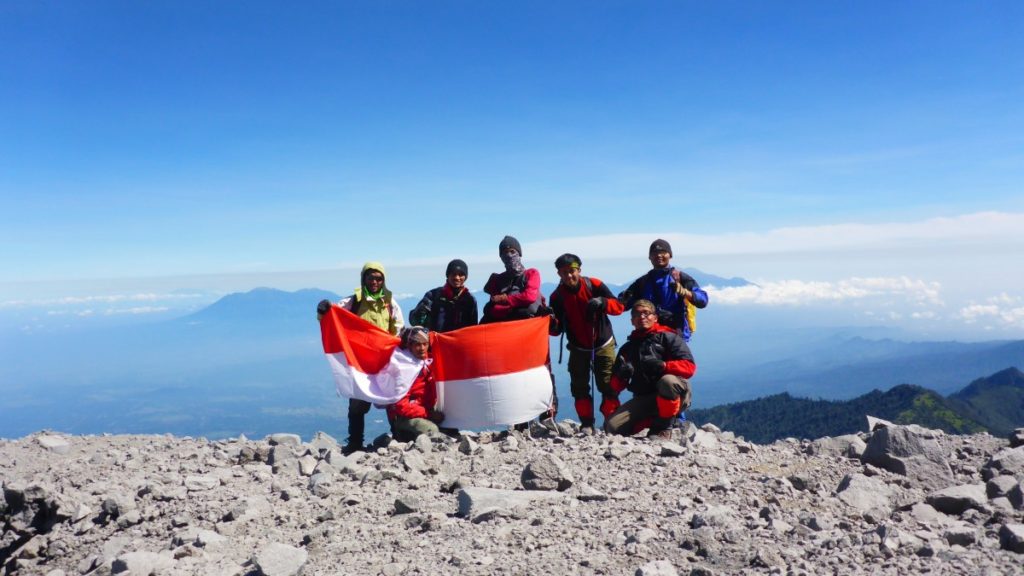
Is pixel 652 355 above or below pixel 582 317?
below

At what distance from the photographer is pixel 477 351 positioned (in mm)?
10711

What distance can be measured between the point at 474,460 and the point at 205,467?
462cm

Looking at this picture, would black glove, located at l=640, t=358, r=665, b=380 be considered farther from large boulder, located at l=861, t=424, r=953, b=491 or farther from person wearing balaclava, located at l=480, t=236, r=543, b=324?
large boulder, located at l=861, t=424, r=953, b=491

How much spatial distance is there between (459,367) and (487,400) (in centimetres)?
78

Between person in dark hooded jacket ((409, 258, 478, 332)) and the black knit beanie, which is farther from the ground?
the black knit beanie

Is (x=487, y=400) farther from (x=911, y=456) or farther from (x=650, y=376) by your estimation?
(x=911, y=456)

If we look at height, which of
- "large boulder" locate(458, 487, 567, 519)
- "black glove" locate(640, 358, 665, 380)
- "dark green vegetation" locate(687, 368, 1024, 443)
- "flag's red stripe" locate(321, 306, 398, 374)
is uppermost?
"flag's red stripe" locate(321, 306, 398, 374)

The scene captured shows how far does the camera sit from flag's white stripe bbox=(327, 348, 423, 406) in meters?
10.6

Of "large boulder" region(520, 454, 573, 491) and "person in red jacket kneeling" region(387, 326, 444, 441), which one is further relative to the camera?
"person in red jacket kneeling" region(387, 326, 444, 441)

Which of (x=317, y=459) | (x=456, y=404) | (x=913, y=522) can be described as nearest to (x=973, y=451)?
(x=913, y=522)

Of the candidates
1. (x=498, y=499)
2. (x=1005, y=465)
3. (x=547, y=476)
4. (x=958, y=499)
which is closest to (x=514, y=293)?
(x=547, y=476)

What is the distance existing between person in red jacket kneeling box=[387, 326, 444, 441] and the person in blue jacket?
3.66 m

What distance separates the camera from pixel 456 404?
1078cm

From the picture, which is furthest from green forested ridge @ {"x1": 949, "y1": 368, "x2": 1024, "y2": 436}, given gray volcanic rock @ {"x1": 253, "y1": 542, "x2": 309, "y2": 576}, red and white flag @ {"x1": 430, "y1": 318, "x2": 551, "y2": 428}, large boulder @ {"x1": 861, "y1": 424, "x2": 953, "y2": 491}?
gray volcanic rock @ {"x1": 253, "y1": 542, "x2": 309, "y2": 576}
